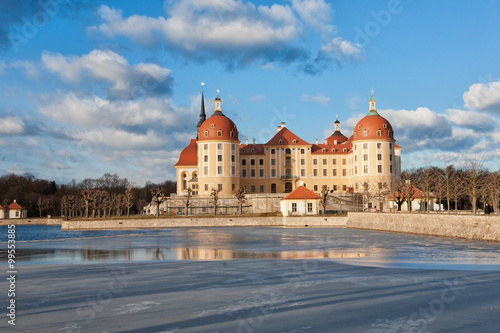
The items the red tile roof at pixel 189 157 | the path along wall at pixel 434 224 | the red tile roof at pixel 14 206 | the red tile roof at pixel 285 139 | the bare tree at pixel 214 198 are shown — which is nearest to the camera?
the path along wall at pixel 434 224

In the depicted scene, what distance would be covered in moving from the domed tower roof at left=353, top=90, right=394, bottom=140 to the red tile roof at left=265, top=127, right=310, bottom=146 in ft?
32.8

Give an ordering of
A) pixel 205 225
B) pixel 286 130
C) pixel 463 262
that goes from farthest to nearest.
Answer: pixel 286 130 < pixel 205 225 < pixel 463 262

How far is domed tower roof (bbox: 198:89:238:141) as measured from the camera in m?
79.2

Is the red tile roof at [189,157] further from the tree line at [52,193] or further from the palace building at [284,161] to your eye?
the tree line at [52,193]

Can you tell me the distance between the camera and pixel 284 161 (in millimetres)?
85812

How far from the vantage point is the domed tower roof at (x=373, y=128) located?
7938cm

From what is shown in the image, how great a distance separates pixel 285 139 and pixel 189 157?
1774cm

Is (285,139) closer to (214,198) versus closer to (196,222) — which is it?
(214,198)

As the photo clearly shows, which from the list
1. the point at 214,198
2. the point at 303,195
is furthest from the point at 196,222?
the point at 303,195

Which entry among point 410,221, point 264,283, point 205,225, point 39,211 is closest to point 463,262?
point 264,283

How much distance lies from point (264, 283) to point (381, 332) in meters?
6.03

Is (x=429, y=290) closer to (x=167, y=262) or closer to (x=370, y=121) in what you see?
(x=167, y=262)

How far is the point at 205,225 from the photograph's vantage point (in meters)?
60.0

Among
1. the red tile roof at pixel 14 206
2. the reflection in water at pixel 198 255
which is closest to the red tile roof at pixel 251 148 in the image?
the red tile roof at pixel 14 206
